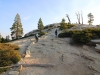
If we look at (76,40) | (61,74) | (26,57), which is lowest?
(61,74)

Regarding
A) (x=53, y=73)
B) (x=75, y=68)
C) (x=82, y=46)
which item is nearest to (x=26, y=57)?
(x=53, y=73)

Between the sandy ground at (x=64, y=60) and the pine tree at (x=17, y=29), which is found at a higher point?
the pine tree at (x=17, y=29)

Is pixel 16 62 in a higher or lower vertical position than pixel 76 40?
lower

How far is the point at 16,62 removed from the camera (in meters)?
19.6

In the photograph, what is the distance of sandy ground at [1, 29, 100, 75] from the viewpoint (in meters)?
17.4

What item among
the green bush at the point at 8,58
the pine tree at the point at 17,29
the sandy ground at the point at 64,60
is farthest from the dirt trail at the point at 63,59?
the pine tree at the point at 17,29

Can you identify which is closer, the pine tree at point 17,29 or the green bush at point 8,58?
the green bush at point 8,58

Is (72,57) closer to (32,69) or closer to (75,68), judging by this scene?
(75,68)

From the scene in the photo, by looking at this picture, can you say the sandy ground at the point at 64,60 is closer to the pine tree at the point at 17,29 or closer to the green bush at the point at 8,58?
the green bush at the point at 8,58

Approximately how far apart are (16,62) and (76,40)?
1161cm

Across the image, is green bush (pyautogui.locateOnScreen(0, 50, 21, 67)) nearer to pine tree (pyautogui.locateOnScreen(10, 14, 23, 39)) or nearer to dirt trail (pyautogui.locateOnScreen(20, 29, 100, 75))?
dirt trail (pyautogui.locateOnScreen(20, 29, 100, 75))

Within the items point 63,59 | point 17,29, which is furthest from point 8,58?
point 17,29

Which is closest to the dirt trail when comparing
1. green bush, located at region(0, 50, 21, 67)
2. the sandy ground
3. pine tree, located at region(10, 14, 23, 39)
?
the sandy ground

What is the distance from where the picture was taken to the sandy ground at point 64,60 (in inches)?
685
